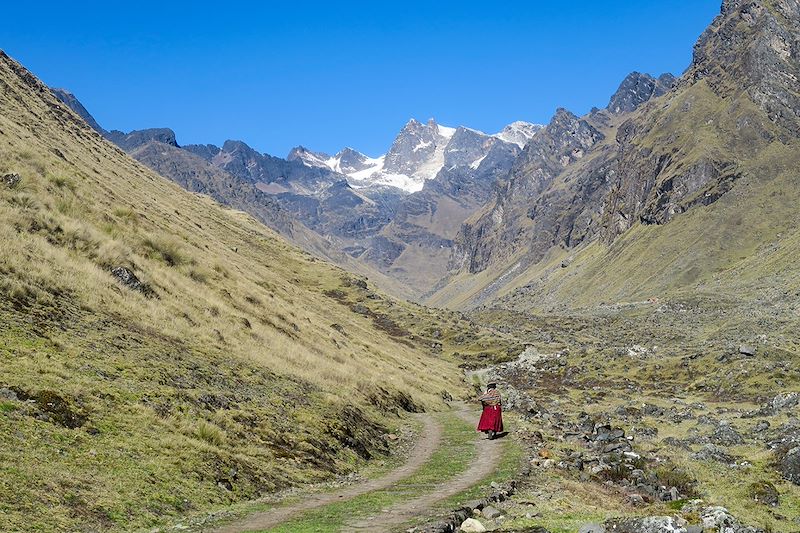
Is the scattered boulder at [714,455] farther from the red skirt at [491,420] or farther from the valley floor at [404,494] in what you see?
the red skirt at [491,420]

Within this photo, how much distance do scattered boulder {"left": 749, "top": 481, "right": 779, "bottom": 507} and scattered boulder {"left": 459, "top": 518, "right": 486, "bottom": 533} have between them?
1202cm

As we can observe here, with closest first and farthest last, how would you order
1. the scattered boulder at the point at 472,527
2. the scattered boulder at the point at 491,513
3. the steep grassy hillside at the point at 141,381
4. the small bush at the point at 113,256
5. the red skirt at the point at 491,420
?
the scattered boulder at the point at 472,527 → the steep grassy hillside at the point at 141,381 → the scattered boulder at the point at 491,513 → the red skirt at the point at 491,420 → the small bush at the point at 113,256

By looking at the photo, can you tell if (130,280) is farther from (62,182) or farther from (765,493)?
(765,493)

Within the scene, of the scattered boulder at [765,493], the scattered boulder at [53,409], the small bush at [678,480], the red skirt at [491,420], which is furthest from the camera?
the red skirt at [491,420]

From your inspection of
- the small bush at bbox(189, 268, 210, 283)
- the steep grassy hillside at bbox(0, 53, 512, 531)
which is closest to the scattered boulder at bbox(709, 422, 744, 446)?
the steep grassy hillside at bbox(0, 53, 512, 531)

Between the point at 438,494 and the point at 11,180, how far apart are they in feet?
115

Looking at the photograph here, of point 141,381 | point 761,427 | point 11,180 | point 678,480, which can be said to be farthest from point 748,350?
point 11,180

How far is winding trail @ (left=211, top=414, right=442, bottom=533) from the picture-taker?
1555 centimetres

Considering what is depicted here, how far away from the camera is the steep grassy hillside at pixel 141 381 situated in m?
16.0

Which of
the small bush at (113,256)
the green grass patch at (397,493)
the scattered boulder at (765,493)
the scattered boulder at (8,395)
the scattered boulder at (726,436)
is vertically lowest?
the green grass patch at (397,493)

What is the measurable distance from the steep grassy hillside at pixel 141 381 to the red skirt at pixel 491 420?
579cm

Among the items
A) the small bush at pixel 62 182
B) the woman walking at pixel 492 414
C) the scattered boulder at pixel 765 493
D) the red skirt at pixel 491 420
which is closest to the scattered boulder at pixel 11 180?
the small bush at pixel 62 182

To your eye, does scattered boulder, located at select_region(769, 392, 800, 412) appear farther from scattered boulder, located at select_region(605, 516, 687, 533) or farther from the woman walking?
scattered boulder, located at select_region(605, 516, 687, 533)

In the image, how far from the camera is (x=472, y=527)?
1501cm
